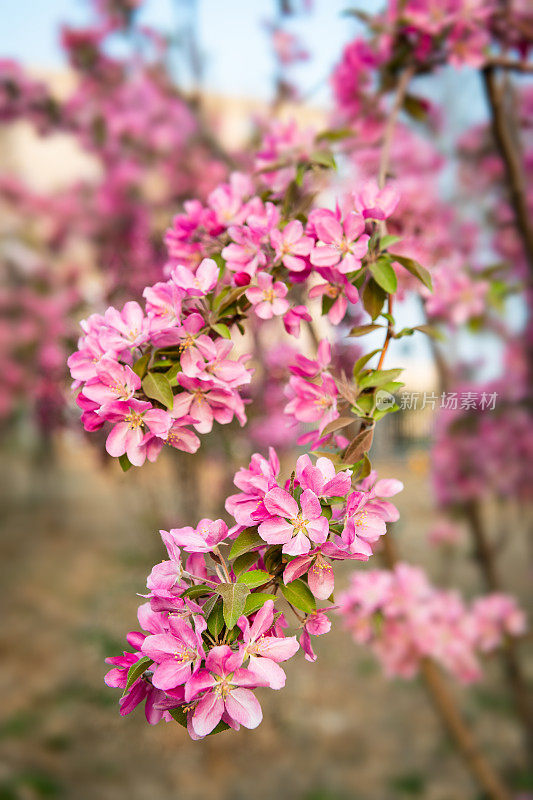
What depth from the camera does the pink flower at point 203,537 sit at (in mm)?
463

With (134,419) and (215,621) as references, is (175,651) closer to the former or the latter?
(215,621)

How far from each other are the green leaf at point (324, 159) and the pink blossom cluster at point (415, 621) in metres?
0.79

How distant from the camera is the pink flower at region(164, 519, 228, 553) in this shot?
46 cm

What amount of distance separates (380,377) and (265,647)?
245mm

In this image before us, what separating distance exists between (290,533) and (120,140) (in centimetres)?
251

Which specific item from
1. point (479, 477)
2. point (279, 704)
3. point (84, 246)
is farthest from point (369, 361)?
point (84, 246)

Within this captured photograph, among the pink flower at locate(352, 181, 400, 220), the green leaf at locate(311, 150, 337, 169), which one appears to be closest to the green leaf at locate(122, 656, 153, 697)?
the pink flower at locate(352, 181, 400, 220)

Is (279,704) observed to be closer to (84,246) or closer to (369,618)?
(369,618)

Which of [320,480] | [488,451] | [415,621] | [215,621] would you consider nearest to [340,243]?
[320,480]

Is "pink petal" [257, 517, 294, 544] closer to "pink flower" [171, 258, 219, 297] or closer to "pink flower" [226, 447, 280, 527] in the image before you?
"pink flower" [226, 447, 280, 527]

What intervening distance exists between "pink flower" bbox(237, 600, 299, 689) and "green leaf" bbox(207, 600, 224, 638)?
0.06ft

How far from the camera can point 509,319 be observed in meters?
2.21

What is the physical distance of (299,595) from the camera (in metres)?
0.45

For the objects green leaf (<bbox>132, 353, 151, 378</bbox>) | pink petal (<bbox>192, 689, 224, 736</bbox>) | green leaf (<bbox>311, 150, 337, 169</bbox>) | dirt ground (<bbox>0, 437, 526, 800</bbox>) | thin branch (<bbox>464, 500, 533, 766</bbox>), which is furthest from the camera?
dirt ground (<bbox>0, 437, 526, 800</bbox>)
